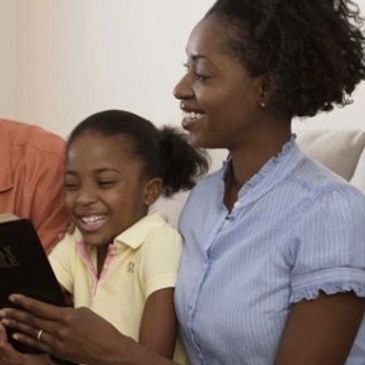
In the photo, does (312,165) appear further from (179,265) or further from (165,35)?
(165,35)

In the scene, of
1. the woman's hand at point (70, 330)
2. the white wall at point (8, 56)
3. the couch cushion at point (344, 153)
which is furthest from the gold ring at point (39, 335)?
the white wall at point (8, 56)

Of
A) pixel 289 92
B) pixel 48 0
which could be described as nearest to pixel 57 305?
pixel 289 92

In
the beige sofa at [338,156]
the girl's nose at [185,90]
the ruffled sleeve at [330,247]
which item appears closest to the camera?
the ruffled sleeve at [330,247]

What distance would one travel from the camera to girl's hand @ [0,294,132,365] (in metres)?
0.99

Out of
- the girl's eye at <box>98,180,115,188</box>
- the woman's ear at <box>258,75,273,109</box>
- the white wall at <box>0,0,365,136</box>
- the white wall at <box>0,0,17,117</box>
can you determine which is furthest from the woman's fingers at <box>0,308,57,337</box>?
the white wall at <box>0,0,17,117</box>

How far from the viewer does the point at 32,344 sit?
41.6 inches

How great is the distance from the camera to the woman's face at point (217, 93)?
1.08 m

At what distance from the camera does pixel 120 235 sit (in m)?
1.25

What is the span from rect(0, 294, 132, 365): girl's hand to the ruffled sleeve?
0.84 ft

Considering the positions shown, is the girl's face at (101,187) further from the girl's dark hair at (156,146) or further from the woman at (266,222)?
the woman at (266,222)

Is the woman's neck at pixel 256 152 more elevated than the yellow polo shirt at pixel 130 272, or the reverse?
the woman's neck at pixel 256 152

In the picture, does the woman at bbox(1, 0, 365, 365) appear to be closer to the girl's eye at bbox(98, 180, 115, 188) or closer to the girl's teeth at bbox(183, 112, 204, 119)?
the girl's teeth at bbox(183, 112, 204, 119)

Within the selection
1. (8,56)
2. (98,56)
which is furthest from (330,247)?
(8,56)

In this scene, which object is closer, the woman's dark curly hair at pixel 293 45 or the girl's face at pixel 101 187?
the woman's dark curly hair at pixel 293 45
